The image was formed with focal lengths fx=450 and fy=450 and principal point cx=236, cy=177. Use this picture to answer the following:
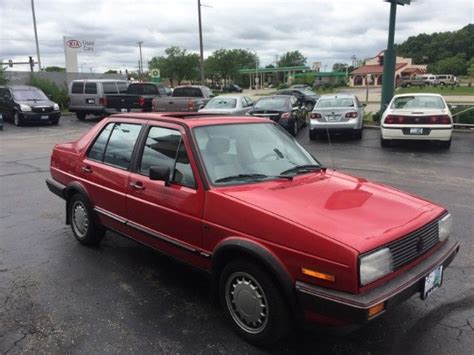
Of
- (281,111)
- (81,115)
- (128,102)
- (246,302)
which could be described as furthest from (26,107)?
(246,302)

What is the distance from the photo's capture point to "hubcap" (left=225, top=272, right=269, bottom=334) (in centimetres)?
316

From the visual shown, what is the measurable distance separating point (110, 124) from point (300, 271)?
121 inches

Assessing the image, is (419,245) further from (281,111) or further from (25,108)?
(25,108)

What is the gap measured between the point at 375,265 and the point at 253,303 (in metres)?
0.92

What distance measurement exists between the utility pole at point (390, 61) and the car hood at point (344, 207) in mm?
14736

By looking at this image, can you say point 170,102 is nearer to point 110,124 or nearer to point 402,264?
point 110,124

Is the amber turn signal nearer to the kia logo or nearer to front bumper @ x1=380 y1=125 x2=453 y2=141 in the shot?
front bumper @ x1=380 y1=125 x2=453 y2=141

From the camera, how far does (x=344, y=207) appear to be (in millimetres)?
3232

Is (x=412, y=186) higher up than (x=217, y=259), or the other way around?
(x=217, y=259)

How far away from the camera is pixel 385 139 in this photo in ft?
40.9

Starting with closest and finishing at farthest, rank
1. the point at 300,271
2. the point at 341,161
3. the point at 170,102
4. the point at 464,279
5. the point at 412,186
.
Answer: the point at 300,271
the point at 464,279
the point at 412,186
the point at 341,161
the point at 170,102

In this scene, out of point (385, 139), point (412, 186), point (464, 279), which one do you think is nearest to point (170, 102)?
point (385, 139)

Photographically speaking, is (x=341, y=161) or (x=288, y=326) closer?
(x=288, y=326)

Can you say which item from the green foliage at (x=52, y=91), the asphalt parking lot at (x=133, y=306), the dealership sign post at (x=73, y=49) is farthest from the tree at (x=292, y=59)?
the asphalt parking lot at (x=133, y=306)
